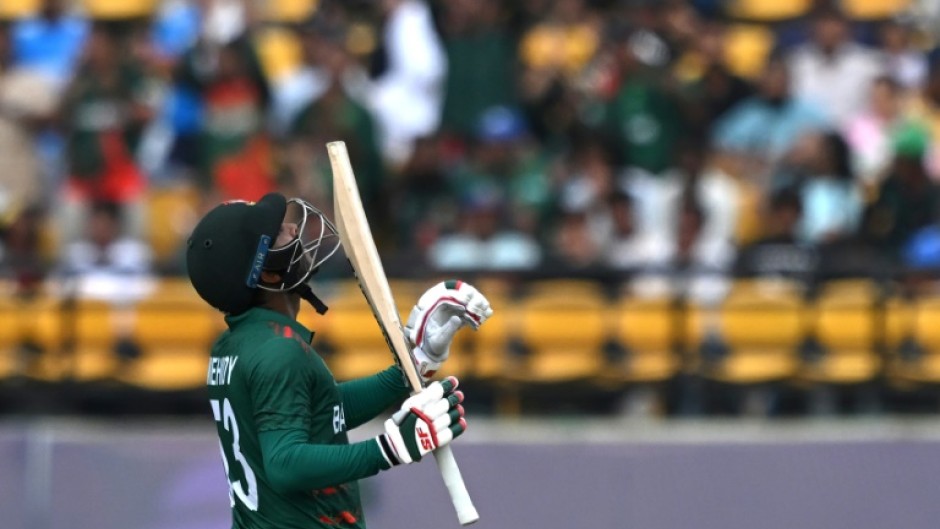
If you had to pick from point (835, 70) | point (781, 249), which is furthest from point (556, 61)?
point (781, 249)

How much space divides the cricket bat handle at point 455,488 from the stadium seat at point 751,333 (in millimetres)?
4345

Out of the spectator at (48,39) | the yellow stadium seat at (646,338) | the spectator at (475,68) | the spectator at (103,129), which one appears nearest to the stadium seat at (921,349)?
the yellow stadium seat at (646,338)

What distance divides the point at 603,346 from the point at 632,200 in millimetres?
1156

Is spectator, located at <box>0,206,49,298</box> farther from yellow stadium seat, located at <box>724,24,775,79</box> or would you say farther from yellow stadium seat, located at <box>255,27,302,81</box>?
yellow stadium seat, located at <box>724,24,775,79</box>

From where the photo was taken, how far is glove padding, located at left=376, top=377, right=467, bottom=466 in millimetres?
4477

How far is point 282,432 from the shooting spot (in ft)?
14.8

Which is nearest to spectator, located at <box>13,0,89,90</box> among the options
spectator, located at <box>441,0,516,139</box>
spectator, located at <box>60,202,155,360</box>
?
spectator, located at <box>60,202,155,360</box>

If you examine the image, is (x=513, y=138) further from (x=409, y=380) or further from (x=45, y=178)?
(x=409, y=380)

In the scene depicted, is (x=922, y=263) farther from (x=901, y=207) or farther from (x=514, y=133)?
(x=514, y=133)

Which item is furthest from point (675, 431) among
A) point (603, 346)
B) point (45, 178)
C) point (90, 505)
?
point (45, 178)

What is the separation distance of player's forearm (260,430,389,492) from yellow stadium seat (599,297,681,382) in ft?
15.0

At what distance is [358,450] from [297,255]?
0.62 m

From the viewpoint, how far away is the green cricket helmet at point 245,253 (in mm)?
4676

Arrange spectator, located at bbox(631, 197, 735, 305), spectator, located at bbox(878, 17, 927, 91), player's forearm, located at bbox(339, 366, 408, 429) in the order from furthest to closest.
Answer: spectator, located at bbox(878, 17, 927, 91) < spectator, located at bbox(631, 197, 735, 305) < player's forearm, located at bbox(339, 366, 408, 429)
